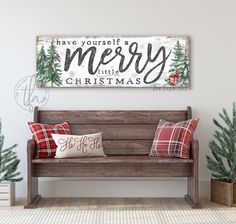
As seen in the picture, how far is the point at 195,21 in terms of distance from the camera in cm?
497

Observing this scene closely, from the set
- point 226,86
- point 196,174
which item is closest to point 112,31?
point 226,86

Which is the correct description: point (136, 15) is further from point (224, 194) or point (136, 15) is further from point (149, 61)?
point (224, 194)

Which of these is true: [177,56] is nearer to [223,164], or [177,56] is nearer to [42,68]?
[223,164]

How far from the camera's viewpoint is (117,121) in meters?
4.89

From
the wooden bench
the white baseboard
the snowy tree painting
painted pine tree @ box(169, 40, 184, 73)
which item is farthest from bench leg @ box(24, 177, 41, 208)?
painted pine tree @ box(169, 40, 184, 73)

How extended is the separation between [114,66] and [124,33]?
0.34 metres

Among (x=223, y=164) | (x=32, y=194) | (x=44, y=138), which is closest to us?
(x=32, y=194)

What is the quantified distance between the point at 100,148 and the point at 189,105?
103 cm

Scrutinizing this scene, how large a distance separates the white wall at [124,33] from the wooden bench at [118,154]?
0.14 m

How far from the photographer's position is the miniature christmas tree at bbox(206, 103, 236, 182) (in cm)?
459

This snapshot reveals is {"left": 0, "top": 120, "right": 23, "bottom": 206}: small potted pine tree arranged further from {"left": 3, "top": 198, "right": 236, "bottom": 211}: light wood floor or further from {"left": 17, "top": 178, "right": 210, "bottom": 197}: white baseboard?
{"left": 17, "top": 178, "right": 210, "bottom": 197}: white baseboard

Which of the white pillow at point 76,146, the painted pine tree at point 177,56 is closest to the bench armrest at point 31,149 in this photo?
the white pillow at point 76,146

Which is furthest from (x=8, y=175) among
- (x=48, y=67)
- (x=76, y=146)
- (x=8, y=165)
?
(x=48, y=67)

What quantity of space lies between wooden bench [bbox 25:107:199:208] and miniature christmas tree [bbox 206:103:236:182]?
281 mm
